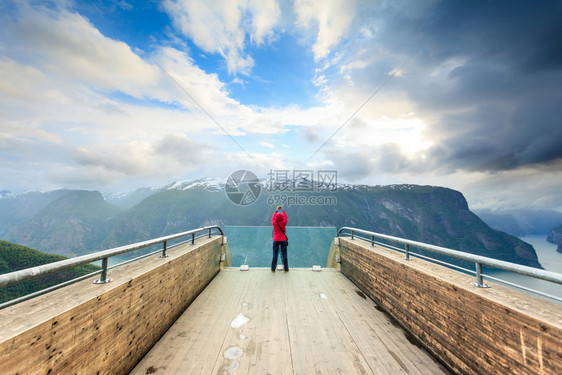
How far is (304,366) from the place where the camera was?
262 cm

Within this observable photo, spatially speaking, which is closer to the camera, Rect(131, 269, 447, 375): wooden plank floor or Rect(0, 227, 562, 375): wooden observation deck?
Rect(0, 227, 562, 375): wooden observation deck

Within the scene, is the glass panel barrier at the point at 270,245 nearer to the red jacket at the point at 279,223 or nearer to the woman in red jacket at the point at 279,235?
the woman in red jacket at the point at 279,235

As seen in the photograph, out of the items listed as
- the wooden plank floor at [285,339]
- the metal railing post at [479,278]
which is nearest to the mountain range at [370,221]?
the wooden plank floor at [285,339]

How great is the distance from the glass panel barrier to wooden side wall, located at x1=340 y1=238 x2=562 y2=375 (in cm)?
418

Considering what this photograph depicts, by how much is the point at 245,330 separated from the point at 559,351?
126 inches

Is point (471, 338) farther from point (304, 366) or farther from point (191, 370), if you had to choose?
point (191, 370)

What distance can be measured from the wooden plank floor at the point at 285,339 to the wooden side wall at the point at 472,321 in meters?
0.28

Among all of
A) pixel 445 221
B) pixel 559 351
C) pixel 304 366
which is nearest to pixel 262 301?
pixel 304 366

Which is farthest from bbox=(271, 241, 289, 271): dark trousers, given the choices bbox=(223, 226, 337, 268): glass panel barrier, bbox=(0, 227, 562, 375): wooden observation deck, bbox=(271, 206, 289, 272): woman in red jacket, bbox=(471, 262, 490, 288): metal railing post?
bbox=(471, 262, 490, 288): metal railing post

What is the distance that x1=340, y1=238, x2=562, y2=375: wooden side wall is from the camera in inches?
70.4

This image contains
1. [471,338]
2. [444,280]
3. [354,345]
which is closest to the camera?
[471,338]

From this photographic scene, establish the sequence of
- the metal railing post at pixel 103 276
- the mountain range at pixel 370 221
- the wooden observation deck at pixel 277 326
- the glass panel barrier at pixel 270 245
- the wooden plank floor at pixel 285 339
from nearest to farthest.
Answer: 1. the wooden observation deck at pixel 277 326
2. the metal railing post at pixel 103 276
3. the wooden plank floor at pixel 285 339
4. the glass panel barrier at pixel 270 245
5. the mountain range at pixel 370 221

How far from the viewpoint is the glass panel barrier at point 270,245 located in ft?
26.3

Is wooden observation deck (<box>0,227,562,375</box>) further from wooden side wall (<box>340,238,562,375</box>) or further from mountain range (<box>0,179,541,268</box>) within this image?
mountain range (<box>0,179,541,268</box>)
